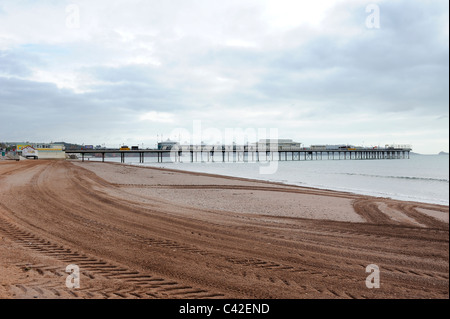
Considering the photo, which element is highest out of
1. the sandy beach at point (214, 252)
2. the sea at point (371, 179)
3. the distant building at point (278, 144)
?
the distant building at point (278, 144)

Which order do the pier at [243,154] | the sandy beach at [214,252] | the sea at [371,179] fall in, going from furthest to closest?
the pier at [243,154] → the sea at [371,179] → the sandy beach at [214,252]

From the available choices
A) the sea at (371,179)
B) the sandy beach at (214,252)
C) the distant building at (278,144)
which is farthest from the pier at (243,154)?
the sandy beach at (214,252)

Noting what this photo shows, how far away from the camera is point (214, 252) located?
21.9 ft

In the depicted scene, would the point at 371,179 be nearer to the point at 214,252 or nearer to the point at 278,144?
the point at 214,252

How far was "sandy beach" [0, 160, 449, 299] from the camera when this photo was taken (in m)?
4.89

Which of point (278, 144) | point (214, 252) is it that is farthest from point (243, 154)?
point (214, 252)

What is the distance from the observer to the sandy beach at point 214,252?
489cm

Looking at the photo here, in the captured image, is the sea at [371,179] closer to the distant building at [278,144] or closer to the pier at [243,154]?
the pier at [243,154]

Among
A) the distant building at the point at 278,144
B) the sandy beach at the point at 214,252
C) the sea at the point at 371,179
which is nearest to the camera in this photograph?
the sandy beach at the point at 214,252

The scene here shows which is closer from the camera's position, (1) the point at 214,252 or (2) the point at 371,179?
(1) the point at 214,252

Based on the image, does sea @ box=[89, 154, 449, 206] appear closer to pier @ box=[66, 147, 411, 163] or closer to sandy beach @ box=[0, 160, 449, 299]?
sandy beach @ box=[0, 160, 449, 299]

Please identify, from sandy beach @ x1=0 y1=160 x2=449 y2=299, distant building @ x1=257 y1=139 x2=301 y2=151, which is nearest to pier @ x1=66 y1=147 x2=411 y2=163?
distant building @ x1=257 y1=139 x2=301 y2=151
